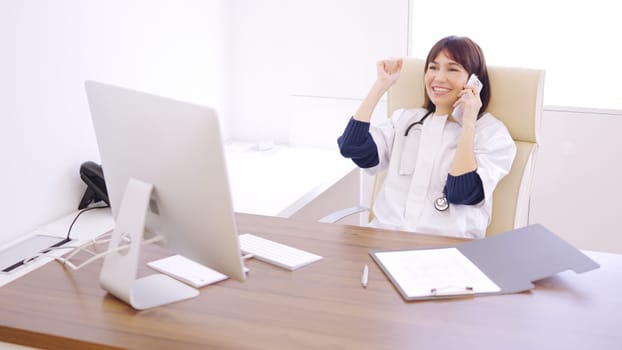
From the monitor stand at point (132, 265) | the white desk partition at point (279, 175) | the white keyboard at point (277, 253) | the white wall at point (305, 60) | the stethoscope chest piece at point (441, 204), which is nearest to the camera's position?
the monitor stand at point (132, 265)

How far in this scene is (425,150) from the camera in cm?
243

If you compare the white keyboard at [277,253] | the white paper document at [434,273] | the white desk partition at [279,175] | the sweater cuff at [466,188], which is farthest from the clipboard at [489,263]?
the white desk partition at [279,175]

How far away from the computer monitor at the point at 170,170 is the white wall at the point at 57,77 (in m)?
0.73

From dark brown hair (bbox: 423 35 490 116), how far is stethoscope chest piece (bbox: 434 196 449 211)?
0.32 metres

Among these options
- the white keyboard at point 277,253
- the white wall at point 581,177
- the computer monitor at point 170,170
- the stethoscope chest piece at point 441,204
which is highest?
the computer monitor at point 170,170

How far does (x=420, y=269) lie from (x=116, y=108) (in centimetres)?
81

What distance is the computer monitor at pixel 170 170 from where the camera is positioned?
1.39m

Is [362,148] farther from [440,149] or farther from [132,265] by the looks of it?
[132,265]

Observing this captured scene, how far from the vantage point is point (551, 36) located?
10.9 ft

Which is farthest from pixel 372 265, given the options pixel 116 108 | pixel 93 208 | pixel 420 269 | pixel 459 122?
pixel 93 208

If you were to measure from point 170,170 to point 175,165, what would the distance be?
0.03 m

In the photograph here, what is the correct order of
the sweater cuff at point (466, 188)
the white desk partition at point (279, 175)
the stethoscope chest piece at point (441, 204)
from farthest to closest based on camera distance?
the white desk partition at point (279, 175) → the stethoscope chest piece at point (441, 204) → the sweater cuff at point (466, 188)

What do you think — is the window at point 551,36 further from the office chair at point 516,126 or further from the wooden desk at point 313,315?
the wooden desk at point 313,315

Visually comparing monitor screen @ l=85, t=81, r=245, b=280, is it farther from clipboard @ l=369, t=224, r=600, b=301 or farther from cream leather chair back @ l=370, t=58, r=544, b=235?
cream leather chair back @ l=370, t=58, r=544, b=235
